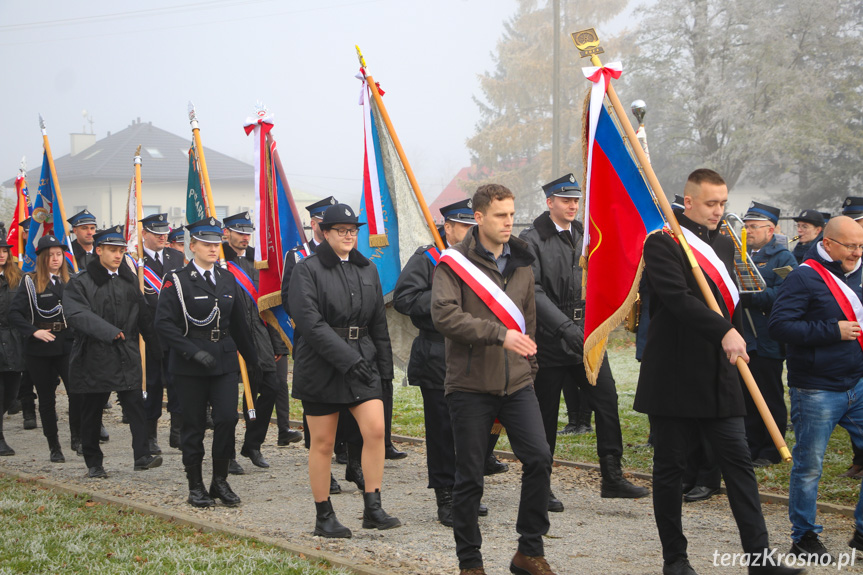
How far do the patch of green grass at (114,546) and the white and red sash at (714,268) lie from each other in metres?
2.65

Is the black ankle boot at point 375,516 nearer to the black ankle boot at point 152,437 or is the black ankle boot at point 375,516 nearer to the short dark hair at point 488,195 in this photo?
the short dark hair at point 488,195

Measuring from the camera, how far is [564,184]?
278 inches

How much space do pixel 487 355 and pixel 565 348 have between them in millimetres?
1593

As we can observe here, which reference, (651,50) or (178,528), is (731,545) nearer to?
(178,528)

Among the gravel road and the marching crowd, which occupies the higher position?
the marching crowd

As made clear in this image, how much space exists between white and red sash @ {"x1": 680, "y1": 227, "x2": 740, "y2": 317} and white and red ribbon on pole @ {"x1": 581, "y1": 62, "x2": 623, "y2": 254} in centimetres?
96

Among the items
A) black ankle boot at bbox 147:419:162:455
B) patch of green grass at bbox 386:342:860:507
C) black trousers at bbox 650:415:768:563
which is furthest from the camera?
black ankle boot at bbox 147:419:162:455

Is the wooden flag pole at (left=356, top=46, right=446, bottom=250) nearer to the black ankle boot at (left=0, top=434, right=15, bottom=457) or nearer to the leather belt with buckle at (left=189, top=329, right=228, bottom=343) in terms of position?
the leather belt with buckle at (left=189, top=329, right=228, bottom=343)

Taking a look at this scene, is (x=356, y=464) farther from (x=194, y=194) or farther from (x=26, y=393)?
(x=26, y=393)

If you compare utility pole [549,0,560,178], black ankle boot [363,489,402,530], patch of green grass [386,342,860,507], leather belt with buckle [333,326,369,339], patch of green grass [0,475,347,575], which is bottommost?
patch of green grass [0,475,347,575]

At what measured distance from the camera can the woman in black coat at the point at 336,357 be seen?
618 centimetres

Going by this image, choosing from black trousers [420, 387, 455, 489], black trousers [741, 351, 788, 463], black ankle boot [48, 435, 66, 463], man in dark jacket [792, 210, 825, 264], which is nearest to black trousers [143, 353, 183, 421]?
black ankle boot [48, 435, 66, 463]

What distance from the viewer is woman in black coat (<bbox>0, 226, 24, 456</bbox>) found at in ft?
33.7

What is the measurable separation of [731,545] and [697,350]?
1.61 metres
